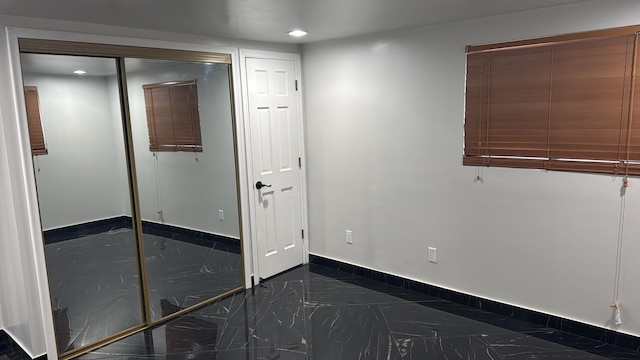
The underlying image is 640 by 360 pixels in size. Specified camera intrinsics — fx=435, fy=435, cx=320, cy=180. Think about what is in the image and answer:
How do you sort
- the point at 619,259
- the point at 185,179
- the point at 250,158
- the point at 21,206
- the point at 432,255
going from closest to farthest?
1. the point at 21,206
2. the point at 619,259
3. the point at 185,179
4. the point at 432,255
5. the point at 250,158

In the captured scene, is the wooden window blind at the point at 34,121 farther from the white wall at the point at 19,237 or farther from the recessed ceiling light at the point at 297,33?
the recessed ceiling light at the point at 297,33

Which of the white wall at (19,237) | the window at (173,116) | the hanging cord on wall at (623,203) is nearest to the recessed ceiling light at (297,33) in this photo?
the window at (173,116)

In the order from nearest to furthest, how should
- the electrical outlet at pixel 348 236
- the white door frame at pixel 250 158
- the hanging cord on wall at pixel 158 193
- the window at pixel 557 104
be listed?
the window at pixel 557 104, the hanging cord on wall at pixel 158 193, the white door frame at pixel 250 158, the electrical outlet at pixel 348 236

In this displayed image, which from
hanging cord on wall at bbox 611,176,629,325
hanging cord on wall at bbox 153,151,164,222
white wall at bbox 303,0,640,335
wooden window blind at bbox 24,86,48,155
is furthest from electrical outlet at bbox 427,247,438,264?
wooden window blind at bbox 24,86,48,155

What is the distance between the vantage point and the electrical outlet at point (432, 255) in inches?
142

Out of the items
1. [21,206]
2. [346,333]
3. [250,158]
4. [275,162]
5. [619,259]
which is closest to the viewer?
[21,206]

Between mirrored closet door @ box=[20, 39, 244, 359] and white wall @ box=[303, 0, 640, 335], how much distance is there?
1004 millimetres

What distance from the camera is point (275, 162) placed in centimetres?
406

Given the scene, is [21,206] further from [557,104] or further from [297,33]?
[557,104]

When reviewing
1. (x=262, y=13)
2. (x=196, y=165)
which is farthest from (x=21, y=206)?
(x=262, y=13)

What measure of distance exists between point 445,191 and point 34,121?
2.88m

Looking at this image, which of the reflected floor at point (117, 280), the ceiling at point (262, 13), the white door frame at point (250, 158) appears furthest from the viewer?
the white door frame at point (250, 158)

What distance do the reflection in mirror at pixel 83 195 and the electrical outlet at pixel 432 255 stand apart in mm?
2311

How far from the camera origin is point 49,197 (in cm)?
272
